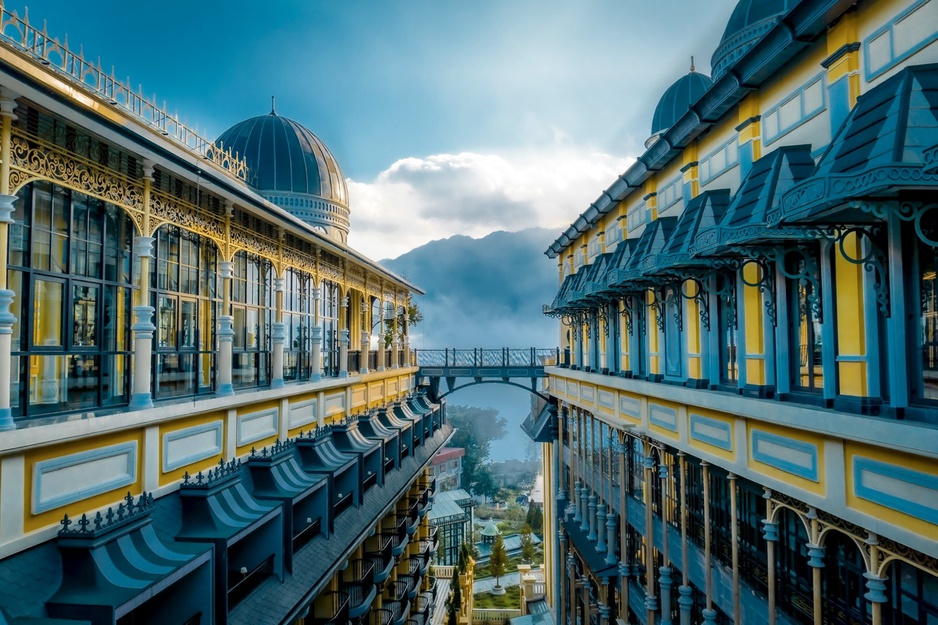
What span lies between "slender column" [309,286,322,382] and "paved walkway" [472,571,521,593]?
1207 inches

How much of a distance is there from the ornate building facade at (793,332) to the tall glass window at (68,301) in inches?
338

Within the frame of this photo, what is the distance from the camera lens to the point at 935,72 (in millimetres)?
5859

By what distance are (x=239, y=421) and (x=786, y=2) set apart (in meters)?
15.4

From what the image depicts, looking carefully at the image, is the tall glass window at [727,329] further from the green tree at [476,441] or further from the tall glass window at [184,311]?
the green tree at [476,441]

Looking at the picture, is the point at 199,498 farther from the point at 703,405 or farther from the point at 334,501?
the point at 703,405

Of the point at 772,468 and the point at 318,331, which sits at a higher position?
the point at 318,331

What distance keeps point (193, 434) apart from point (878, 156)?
10.1 m

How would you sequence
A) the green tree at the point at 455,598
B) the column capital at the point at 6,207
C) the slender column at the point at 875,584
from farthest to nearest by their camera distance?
the green tree at the point at 455,598 → the column capital at the point at 6,207 → the slender column at the point at 875,584

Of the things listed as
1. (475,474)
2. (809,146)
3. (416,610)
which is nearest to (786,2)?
(809,146)

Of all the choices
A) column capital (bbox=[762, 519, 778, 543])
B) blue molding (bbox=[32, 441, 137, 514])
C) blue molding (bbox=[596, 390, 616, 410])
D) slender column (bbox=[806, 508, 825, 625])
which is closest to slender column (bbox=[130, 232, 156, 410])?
blue molding (bbox=[32, 441, 137, 514])

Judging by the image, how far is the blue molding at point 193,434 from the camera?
30.2ft

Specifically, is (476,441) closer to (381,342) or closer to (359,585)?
(381,342)

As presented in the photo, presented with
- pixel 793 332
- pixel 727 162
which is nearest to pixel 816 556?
pixel 793 332

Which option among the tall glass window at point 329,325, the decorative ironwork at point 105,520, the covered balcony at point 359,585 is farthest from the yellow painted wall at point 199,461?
the tall glass window at point 329,325
